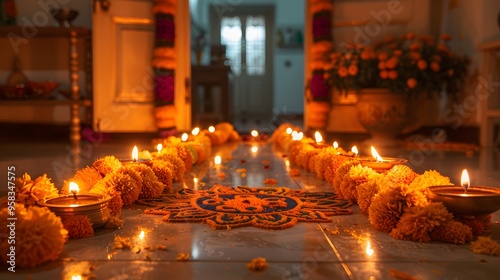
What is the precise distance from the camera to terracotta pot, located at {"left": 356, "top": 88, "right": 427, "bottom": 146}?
4355 mm

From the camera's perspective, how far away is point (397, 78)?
424 centimetres

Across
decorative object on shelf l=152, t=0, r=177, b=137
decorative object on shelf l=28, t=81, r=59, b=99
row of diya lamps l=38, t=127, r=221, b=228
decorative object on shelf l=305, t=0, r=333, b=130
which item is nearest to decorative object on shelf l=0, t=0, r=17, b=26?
decorative object on shelf l=28, t=81, r=59, b=99

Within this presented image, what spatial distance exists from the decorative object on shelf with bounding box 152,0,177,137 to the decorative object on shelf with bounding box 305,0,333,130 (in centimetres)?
136

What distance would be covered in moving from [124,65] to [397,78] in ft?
8.07

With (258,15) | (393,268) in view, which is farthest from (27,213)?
(258,15)

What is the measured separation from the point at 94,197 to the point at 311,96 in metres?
3.92

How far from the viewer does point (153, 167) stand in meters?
2.10

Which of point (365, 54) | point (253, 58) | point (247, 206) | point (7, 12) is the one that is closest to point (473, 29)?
point (365, 54)

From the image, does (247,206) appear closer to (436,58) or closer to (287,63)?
(436,58)

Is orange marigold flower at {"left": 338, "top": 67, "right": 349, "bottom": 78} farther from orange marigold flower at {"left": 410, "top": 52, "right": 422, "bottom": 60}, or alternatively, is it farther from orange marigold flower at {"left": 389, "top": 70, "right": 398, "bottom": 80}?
orange marigold flower at {"left": 410, "top": 52, "right": 422, "bottom": 60}

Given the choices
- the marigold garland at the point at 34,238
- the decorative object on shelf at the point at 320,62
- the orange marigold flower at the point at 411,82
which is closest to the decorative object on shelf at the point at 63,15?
the decorative object on shelf at the point at 320,62

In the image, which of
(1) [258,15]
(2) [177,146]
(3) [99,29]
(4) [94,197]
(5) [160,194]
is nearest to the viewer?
(4) [94,197]

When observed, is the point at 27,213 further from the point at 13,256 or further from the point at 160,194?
the point at 160,194

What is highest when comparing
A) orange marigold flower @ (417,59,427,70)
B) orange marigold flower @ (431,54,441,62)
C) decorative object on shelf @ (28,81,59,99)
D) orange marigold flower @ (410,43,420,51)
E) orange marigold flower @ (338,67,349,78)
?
orange marigold flower @ (410,43,420,51)
